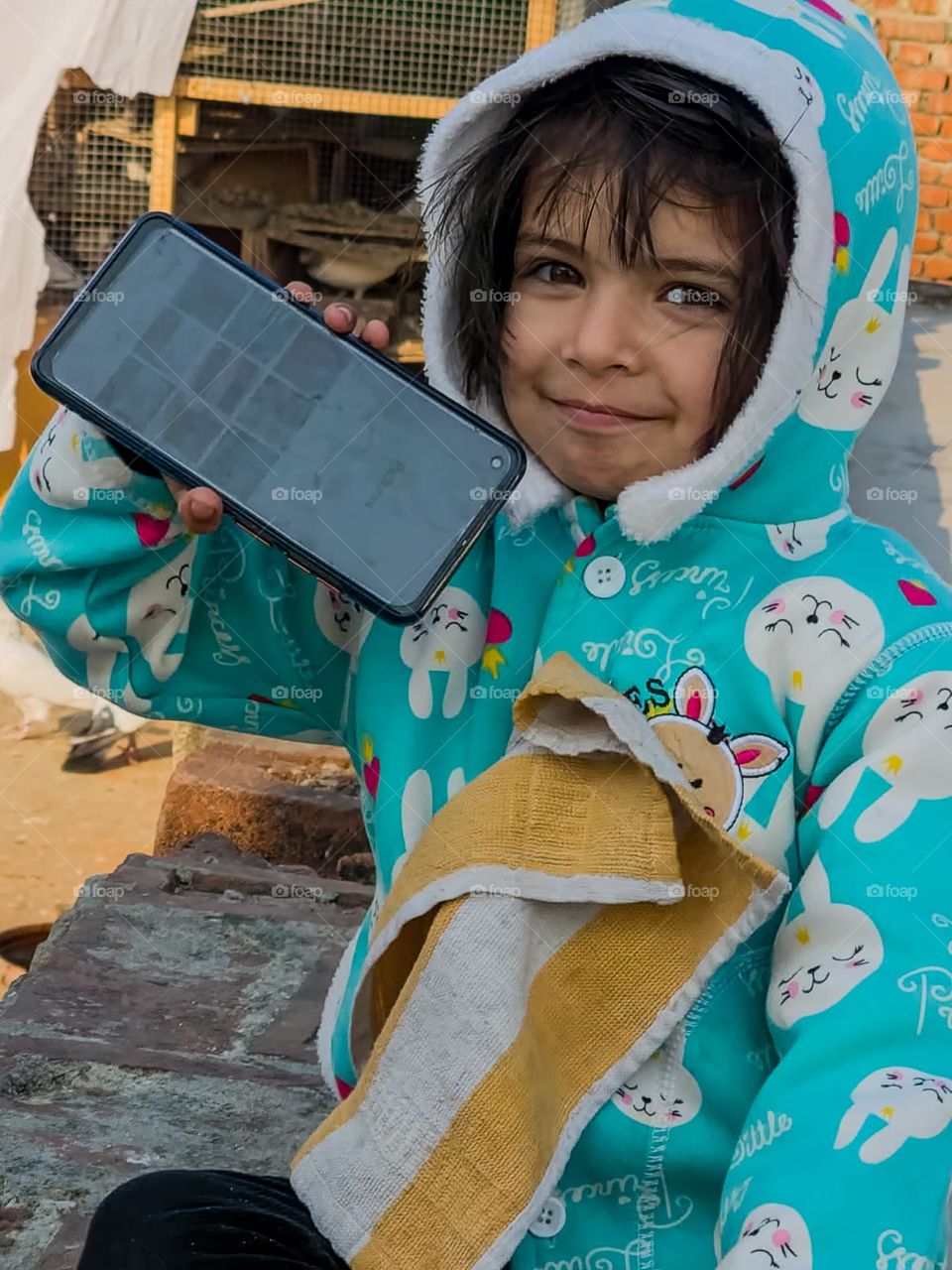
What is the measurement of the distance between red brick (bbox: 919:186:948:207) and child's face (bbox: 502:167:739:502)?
4.07 meters

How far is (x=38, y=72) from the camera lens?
203 inches

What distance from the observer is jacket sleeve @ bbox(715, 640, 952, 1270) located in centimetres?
93

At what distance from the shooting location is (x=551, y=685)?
107 centimetres

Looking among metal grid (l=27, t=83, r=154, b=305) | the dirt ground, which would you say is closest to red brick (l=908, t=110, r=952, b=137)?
metal grid (l=27, t=83, r=154, b=305)

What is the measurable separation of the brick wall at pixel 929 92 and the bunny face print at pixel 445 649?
156 inches

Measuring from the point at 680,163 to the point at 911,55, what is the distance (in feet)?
13.8

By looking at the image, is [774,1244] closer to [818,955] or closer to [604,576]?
[818,955]

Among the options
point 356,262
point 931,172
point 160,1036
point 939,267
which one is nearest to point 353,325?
point 160,1036

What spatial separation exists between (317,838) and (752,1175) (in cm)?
209

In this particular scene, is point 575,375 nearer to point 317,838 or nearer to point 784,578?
point 784,578

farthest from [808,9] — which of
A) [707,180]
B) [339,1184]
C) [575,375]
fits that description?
[339,1184]

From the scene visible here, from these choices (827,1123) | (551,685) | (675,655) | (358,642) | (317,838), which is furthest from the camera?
(317,838)

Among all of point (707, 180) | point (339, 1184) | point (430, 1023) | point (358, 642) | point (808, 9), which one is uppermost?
point (808, 9)

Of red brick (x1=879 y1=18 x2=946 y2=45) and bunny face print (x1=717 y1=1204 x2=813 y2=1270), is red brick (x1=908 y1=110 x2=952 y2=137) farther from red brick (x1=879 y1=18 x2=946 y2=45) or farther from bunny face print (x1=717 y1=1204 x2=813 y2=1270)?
bunny face print (x1=717 y1=1204 x2=813 y2=1270)
